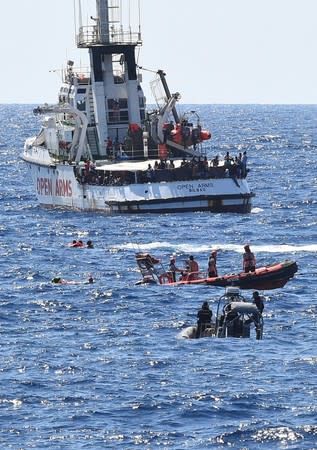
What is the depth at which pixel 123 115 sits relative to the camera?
3479 inches

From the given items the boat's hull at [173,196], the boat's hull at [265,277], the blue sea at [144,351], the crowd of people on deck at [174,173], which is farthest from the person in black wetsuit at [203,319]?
the crowd of people on deck at [174,173]

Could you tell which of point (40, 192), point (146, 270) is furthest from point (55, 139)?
point (146, 270)

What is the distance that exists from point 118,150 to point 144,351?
42.7m

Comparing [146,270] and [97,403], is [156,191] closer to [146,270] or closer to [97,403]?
[146,270]

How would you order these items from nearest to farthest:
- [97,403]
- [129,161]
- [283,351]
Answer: [97,403], [283,351], [129,161]

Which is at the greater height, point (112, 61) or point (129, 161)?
point (112, 61)

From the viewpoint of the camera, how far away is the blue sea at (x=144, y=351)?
1395 inches

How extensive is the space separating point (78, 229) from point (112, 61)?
1760cm

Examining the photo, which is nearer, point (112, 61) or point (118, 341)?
point (118, 341)

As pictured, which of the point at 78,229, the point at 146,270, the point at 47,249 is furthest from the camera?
the point at 78,229

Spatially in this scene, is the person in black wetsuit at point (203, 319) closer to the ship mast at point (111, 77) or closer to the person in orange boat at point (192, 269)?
the person in orange boat at point (192, 269)

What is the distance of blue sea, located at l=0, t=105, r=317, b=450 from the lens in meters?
35.4

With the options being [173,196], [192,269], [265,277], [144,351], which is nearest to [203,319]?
[144,351]

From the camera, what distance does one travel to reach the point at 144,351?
43.2 meters
